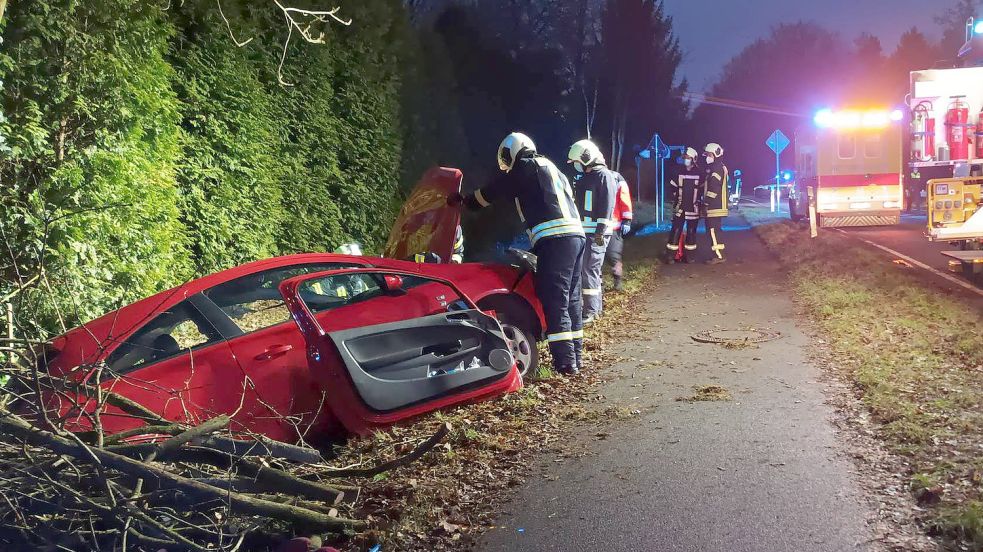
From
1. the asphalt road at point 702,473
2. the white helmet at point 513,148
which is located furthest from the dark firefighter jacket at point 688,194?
the white helmet at point 513,148

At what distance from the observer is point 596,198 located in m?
9.23

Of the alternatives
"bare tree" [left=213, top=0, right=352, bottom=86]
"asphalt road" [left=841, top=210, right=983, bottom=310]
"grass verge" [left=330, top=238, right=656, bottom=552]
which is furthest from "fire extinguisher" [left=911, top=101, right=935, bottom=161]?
"bare tree" [left=213, top=0, right=352, bottom=86]

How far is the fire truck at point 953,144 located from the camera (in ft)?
37.5

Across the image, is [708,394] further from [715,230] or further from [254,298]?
[715,230]

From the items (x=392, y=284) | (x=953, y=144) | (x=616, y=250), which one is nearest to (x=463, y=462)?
(x=392, y=284)

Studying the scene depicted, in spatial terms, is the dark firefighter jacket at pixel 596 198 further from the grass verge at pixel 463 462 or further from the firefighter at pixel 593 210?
the grass verge at pixel 463 462

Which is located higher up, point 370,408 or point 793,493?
point 370,408

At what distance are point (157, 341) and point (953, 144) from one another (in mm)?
11947

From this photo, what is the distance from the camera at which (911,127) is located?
12547mm

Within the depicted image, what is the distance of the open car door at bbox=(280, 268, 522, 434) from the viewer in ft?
15.6

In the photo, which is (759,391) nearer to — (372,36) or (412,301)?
(412,301)

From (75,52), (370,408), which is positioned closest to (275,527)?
(370,408)

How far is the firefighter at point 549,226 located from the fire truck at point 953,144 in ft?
23.7

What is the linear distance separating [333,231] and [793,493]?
342 inches
